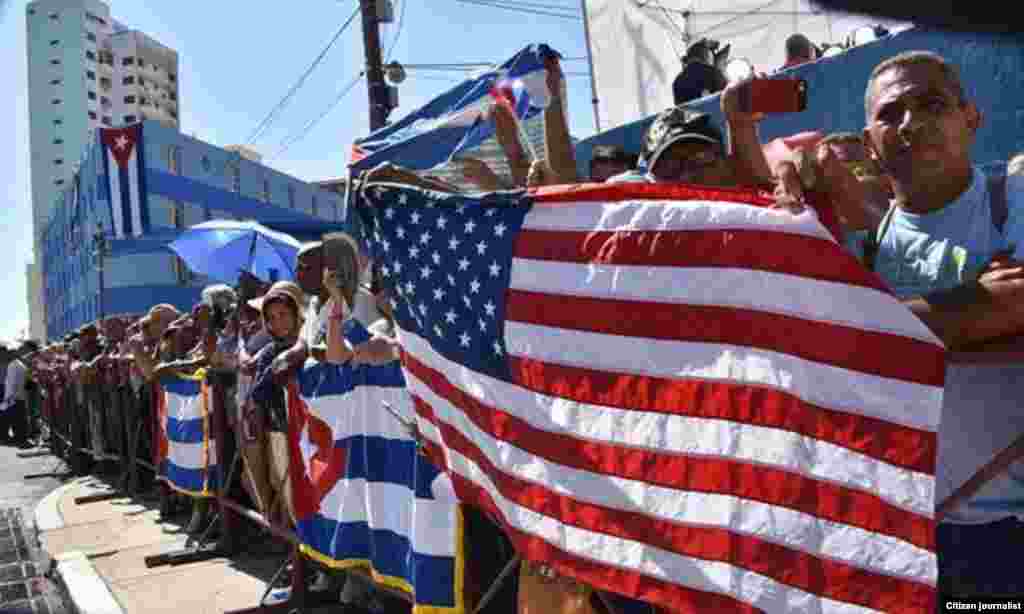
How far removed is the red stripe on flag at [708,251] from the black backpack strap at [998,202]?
344 millimetres

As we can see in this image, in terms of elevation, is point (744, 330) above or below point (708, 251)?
below

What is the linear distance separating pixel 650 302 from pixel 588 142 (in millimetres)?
5698

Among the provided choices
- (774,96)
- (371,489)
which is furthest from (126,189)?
(774,96)

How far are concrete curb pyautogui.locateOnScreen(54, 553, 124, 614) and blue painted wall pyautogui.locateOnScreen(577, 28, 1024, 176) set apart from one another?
16.0ft

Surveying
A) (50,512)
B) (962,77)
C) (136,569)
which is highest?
(962,77)

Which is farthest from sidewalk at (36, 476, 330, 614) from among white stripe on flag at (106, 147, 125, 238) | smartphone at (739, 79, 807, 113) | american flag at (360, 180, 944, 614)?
white stripe on flag at (106, 147, 125, 238)

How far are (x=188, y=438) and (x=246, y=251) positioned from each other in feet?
9.70

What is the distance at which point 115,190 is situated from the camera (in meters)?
23.0

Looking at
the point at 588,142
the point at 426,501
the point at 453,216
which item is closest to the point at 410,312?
the point at 453,216

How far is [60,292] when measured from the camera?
168 ft

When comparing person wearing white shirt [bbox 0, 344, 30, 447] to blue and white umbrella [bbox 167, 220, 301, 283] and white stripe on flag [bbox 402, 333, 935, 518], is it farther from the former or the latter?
white stripe on flag [bbox 402, 333, 935, 518]

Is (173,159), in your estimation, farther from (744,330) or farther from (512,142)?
(744,330)

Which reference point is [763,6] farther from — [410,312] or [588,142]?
[410,312]

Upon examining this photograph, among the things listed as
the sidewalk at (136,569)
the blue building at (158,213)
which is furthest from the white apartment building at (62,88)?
the sidewalk at (136,569)
